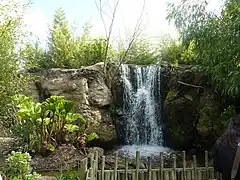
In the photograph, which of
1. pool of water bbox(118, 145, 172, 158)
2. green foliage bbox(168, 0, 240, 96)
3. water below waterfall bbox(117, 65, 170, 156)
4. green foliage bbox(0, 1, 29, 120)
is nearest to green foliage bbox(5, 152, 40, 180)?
green foliage bbox(168, 0, 240, 96)

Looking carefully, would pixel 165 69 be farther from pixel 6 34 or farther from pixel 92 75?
pixel 6 34

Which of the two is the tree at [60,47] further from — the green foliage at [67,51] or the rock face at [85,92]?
the rock face at [85,92]

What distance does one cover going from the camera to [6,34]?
8.55 m

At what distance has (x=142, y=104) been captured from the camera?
36.8ft

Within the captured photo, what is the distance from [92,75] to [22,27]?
261 cm

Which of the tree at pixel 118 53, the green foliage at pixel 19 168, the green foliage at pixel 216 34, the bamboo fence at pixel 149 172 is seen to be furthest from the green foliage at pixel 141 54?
the green foliage at pixel 19 168

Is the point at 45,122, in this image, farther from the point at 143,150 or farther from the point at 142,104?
the point at 142,104

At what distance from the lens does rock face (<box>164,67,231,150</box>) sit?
30.8 feet

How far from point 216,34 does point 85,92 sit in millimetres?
4824

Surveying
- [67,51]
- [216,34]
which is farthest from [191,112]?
[67,51]

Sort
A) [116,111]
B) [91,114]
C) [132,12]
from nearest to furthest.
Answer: [91,114] < [116,111] < [132,12]

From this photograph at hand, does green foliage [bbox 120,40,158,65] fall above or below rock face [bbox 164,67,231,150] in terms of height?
above

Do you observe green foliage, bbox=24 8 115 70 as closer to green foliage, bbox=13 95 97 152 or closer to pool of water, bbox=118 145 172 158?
pool of water, bbox=118 145 172 158

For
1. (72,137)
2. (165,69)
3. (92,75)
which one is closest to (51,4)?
(92,75)
